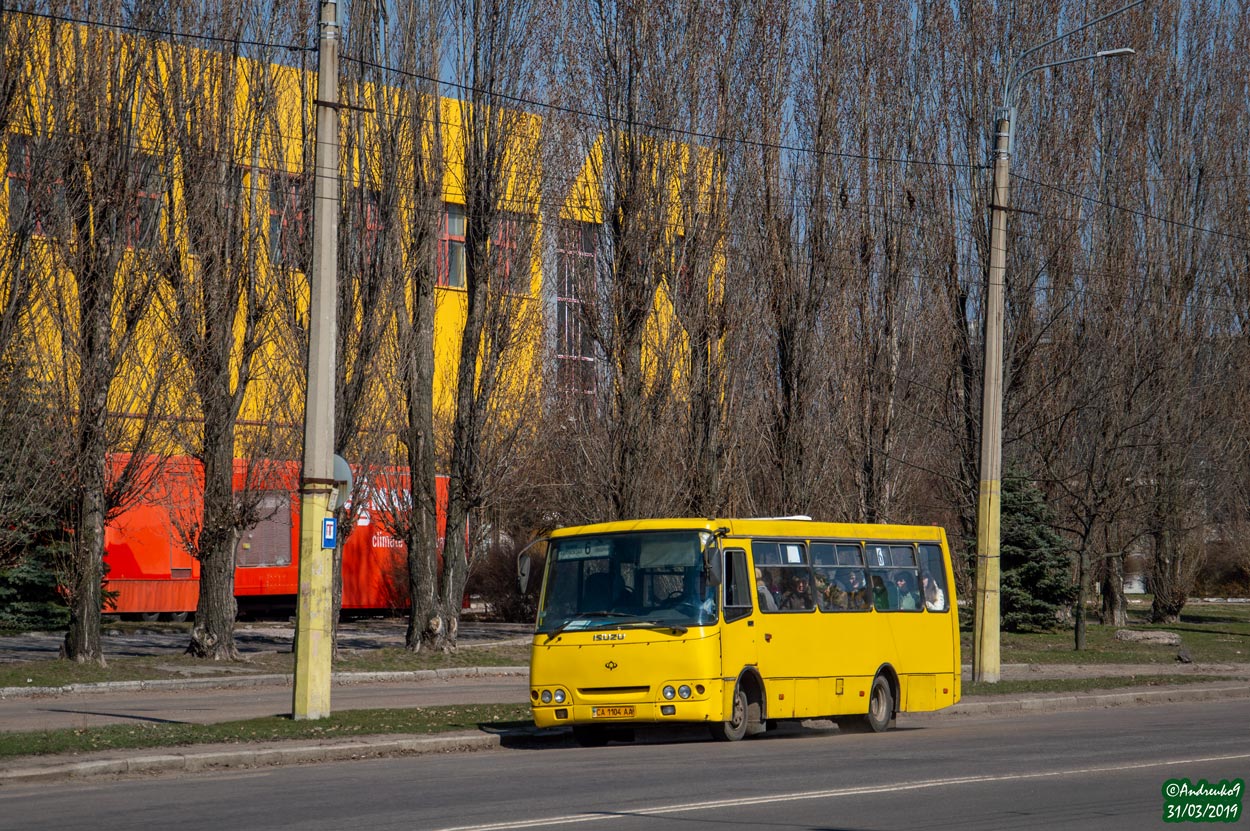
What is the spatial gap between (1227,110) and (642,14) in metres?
24.9

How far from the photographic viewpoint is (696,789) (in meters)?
12.2

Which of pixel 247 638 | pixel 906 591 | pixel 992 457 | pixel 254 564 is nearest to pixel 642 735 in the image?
pixel 906 591

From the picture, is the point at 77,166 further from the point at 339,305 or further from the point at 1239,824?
the point at 1239,824

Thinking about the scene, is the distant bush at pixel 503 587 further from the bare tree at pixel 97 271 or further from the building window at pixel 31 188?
the building window at pixel 31 188

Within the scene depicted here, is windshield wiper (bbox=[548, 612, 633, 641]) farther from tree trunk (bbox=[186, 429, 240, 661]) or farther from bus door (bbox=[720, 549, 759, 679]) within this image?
tree trunk (bbox=[186, 429, 240, 661])

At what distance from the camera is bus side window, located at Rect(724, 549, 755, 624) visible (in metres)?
17.0

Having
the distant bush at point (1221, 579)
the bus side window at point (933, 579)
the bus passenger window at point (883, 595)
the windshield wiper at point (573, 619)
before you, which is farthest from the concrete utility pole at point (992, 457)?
the distant bush at point (1221, 579)

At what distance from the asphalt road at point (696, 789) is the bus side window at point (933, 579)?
11.1ft

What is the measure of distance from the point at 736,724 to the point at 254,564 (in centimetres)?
2453

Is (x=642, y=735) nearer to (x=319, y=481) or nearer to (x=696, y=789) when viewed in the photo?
(x=319, y=481)

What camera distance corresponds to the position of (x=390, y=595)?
43156 millimetres

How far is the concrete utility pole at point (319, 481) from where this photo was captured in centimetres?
1700

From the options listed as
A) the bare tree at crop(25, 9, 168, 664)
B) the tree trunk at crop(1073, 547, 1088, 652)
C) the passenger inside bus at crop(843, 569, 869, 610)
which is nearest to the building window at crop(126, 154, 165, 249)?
the bare tree at crop(25, 9, 168, 664)

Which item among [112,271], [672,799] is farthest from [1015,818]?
[112,271]
